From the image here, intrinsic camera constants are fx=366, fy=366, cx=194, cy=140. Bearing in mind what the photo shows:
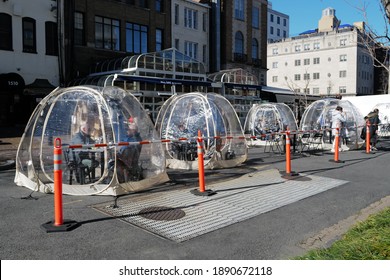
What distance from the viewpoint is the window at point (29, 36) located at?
22.7 m

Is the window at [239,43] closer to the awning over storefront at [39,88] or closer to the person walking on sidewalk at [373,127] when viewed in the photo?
the awning over storefront at [39,88]

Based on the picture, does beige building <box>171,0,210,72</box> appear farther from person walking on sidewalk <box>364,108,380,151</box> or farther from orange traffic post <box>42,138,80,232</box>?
orange traffic post <box>42,138,80,232</box>

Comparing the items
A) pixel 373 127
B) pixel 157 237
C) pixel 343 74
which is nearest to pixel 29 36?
pixel 373 127

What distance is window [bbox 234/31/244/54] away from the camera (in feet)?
129

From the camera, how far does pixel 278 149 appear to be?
49.8 ft

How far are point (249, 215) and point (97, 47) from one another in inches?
936

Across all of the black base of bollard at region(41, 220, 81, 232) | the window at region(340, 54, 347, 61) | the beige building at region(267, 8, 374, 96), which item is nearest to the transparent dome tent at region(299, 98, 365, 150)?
the black base of bollard at region(41, 220, 81, 232)

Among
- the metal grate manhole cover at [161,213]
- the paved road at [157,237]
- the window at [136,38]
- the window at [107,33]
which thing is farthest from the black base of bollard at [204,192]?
the window at [136,38]

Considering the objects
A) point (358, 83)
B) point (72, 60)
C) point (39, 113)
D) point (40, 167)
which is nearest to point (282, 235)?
point (40, 167)

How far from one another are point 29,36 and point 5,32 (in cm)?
153

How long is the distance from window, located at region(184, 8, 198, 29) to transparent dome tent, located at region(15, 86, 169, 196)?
27808 millimetres

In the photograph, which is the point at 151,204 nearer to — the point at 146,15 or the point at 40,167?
the point at 40,167

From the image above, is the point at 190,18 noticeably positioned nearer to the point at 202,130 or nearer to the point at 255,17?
the point at 255,17

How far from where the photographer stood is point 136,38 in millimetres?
29641
